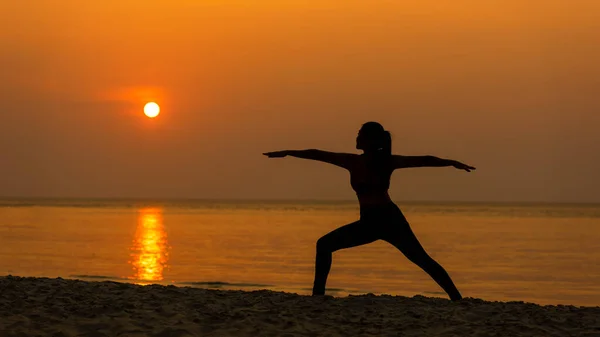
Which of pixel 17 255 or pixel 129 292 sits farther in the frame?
pixel 17 255

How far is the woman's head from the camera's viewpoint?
1153 centimetres

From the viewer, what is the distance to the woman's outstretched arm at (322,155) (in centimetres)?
1149

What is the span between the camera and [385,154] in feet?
37.9

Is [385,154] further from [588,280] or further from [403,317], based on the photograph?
[588,280]

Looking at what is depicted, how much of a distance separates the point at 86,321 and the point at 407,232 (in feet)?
12.8

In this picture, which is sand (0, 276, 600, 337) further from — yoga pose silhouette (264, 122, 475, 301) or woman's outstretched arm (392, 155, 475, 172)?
woman's outstretched arm (392, 155, 475, 172)

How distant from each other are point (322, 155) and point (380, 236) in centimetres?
118

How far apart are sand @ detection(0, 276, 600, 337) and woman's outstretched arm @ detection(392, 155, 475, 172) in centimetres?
165

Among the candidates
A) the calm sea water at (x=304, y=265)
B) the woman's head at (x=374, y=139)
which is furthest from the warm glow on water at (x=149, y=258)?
the woman's head at (x=374, y=139)

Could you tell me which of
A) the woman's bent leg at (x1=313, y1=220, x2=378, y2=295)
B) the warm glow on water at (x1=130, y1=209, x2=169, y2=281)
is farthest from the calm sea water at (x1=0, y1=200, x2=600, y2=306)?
the woman's bent leg at (x1=313, y1=220, x2=378, y2=295)

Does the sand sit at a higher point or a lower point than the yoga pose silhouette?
lower

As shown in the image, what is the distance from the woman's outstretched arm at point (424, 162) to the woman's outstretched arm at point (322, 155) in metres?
0.54

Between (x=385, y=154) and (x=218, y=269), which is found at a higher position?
(x=385, y=154)

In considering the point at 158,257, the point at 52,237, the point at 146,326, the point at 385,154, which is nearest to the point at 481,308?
the point at 385,154
